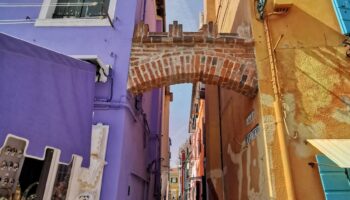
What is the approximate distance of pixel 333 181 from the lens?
148 inches

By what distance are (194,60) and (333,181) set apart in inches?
112

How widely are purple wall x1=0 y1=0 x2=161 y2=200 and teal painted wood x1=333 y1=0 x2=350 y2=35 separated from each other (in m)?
3.79

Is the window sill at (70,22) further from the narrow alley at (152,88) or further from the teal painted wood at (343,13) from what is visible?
the teal painted wood at (343,13)

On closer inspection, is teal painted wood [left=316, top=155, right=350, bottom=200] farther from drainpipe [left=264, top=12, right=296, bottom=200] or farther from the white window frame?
the white window frame

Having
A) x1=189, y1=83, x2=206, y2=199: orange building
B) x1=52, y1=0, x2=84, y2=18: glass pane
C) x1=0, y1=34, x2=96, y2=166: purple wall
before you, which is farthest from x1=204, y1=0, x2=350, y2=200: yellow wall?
x1=189, y1=83, x2=206, y2=199: orange building

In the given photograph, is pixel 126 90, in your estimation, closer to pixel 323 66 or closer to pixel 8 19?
pixel 8 19

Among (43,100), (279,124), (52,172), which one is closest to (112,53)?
(43,100)

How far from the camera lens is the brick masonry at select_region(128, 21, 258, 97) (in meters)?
4.70

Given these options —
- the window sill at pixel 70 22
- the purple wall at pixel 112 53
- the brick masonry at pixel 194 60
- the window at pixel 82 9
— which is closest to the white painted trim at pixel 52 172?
the purple wall at pixel 112 53

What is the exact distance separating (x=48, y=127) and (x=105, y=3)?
338 cm

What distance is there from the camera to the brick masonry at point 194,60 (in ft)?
15.4

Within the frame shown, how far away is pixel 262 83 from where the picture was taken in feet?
14.7

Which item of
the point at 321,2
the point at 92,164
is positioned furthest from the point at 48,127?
the point at 321,2

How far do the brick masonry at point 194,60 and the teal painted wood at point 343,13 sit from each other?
1525 mm
